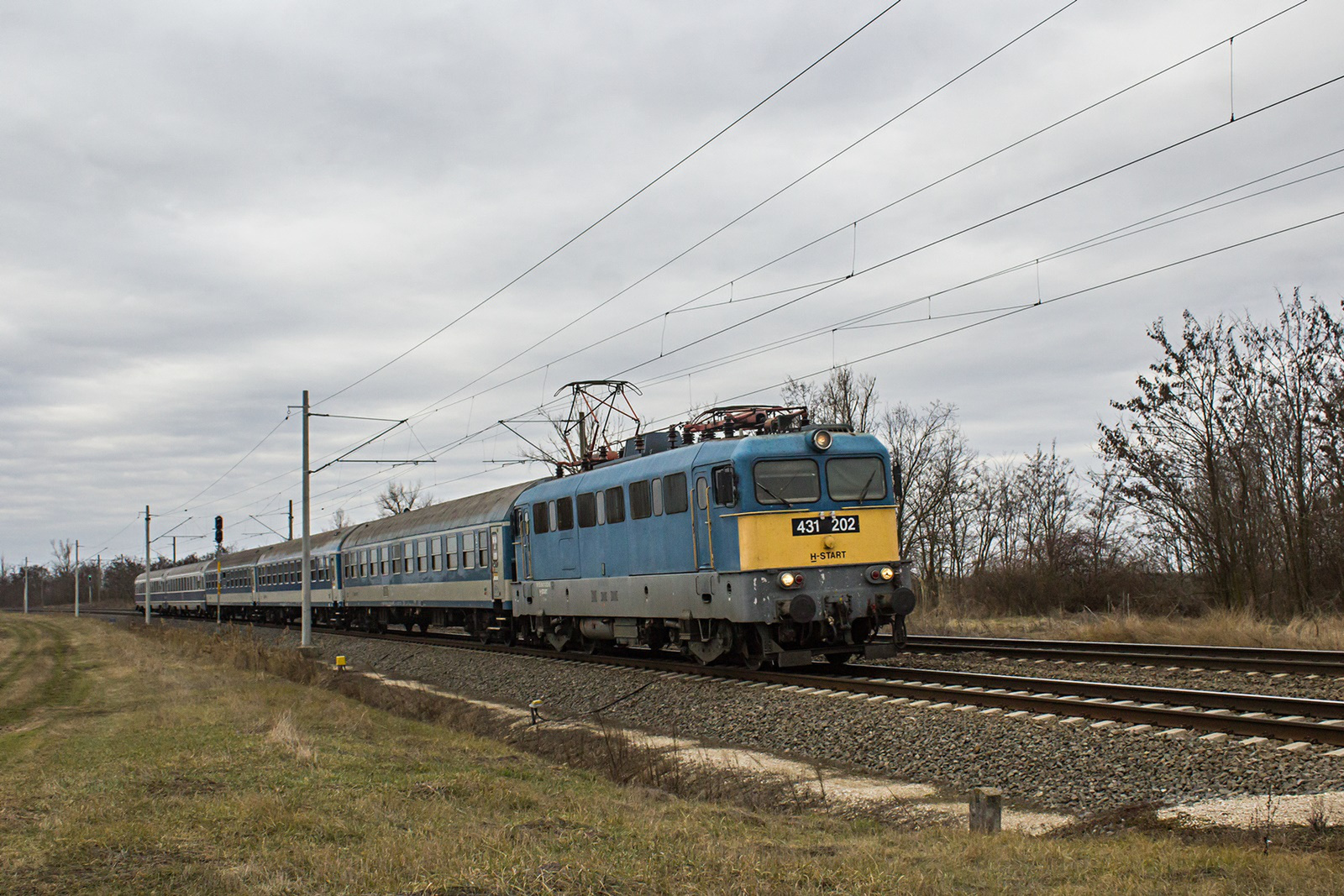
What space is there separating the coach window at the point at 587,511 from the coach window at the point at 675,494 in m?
2.98

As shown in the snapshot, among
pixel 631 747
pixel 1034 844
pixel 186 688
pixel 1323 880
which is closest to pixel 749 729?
pixel 631 747

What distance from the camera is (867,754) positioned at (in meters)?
10.2

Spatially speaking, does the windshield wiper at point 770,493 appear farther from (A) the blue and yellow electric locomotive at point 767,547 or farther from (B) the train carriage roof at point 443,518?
(B) the train carriage roof at point 443,518

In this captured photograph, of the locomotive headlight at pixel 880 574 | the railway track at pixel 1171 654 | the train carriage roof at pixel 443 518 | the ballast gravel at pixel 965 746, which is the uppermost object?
the train carriage roof at pixel 443 518

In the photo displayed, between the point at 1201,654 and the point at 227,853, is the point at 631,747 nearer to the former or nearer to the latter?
the point at 227,853

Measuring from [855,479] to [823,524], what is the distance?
99 cm

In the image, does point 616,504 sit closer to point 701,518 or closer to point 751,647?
point 701,518

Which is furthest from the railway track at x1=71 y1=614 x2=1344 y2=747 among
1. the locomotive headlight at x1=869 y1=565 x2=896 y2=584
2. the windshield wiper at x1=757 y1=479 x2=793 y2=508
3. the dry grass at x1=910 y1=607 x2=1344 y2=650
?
the dry grass at x1=910 y1=607 x2=1344 y2=650

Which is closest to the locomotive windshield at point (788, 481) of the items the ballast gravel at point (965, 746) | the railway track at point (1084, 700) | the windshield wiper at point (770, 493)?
the windshield wiper at point (770, 493)

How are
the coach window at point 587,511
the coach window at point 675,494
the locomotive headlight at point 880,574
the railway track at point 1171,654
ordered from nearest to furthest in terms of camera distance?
the railway track at point 1171,654, the locomotive headlight at point 880,574, the coach window at point 675,494, the coach window at point 587,511

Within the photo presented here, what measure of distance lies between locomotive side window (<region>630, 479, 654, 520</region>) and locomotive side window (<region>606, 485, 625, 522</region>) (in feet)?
1.20

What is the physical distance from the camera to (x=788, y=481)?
1504 cm

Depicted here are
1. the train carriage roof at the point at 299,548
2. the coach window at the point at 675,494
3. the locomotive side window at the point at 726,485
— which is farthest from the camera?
the train carriage roof at the point at 299,548

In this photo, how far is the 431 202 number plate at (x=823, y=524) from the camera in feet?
48.5
